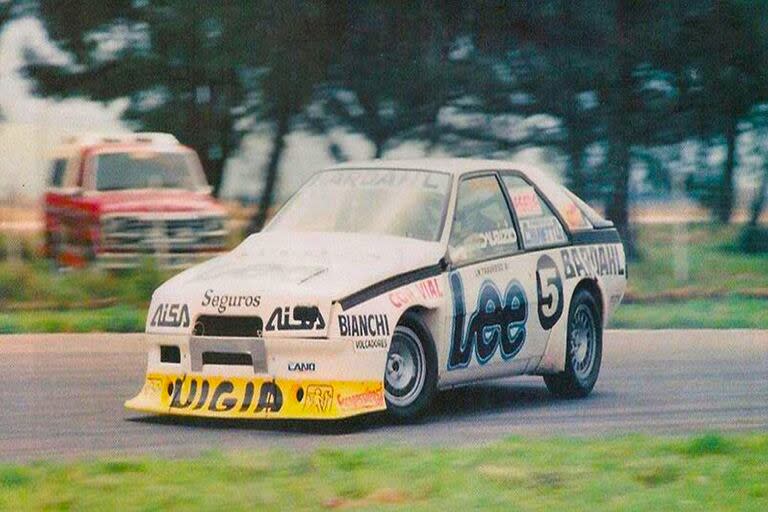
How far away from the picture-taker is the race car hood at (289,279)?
1070 centimetres

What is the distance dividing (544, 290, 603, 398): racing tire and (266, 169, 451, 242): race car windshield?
1.45 metres

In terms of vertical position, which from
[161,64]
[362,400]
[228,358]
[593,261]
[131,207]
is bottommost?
[362,400]

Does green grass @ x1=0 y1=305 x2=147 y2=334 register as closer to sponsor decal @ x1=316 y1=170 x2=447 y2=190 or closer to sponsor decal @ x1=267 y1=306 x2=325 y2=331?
sponsor decal @ x1=316 y1=170 x2=447 y2=190

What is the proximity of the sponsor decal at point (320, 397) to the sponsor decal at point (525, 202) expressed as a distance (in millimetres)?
2398

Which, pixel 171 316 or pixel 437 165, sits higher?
pixel 437 165

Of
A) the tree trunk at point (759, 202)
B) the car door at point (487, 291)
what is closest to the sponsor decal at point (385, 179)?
the car door at point (487, 291)

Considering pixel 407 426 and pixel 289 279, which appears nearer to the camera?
pixel 289 279

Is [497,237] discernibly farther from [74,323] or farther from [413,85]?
[413,85]

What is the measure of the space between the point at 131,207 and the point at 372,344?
42.0 ft

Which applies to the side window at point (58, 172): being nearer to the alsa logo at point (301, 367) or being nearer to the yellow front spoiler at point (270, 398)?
the yellow front spoiler at point (270, 398)

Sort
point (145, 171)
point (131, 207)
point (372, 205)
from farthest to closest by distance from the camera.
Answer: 1. point (145, 171)
2. point (131, 207)
3. point (372, 205)

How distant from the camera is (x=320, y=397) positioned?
10.8 metres

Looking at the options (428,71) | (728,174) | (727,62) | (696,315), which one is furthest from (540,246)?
(728,174)

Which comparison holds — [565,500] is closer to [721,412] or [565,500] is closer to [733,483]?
[733,483]
